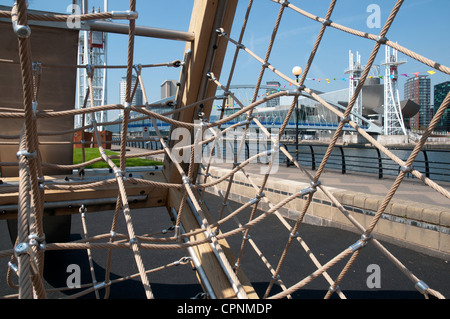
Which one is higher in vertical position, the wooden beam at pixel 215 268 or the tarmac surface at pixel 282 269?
the wooden beam at pixel 215 268

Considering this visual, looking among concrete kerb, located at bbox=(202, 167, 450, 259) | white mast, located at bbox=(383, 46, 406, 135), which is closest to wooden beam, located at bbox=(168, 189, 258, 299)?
concrete kerb, located at bbox=(202, 167, 450, 259)

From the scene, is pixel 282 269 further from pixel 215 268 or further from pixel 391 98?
pixel 391 98

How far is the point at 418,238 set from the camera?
347cm

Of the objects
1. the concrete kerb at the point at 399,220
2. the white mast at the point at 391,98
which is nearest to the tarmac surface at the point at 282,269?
the concrete kerb at the point at 399,220

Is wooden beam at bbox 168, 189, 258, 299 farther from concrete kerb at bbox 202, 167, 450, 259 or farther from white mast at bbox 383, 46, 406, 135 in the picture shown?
white mast at bbox 383, 46, 406, 135

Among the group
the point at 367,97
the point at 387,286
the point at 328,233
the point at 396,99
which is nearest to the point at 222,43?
the point at 387,286

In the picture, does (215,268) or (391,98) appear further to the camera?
(391,98)

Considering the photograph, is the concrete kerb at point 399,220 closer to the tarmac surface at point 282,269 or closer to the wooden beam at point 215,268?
the tarmac surface at point 282,269

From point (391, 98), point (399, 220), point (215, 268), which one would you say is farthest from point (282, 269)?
point (391, 98)

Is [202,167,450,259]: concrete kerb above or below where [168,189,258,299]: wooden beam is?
below
